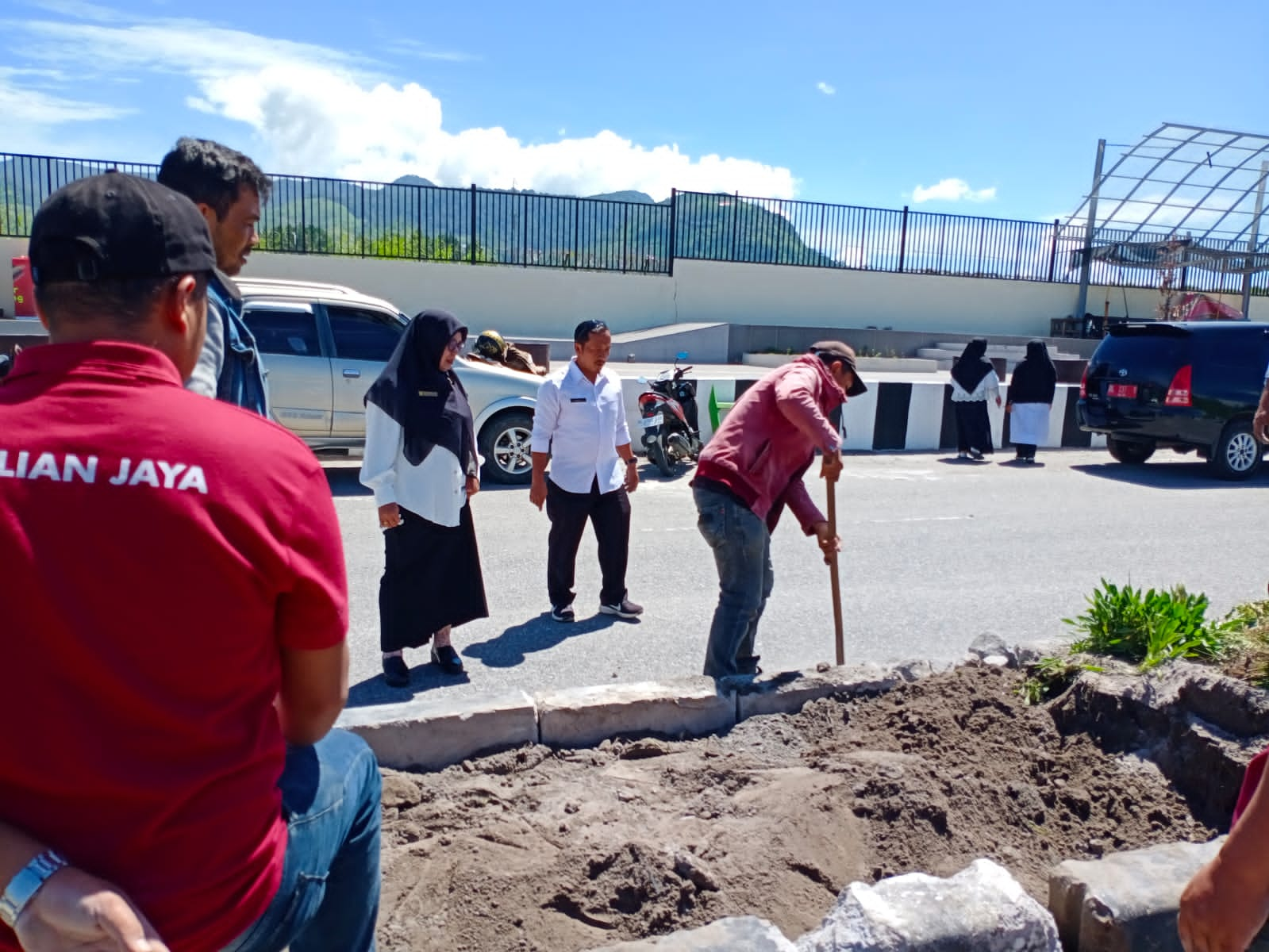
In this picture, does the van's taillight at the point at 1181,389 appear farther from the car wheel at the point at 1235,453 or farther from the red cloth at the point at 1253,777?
the red cloth at the point at 1253,777

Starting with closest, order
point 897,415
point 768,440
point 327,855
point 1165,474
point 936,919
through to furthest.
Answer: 1. point 327,855
2. point 936,919
3. point 768,440
4. point 1165,474
5. point 897,415

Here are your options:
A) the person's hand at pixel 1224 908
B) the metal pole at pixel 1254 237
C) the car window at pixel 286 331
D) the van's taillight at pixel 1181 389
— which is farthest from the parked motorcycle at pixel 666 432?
the metal pole at pixel 1254 237

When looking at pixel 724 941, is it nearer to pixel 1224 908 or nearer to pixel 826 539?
pixel 1224 908

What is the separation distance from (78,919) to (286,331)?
9.46 metres

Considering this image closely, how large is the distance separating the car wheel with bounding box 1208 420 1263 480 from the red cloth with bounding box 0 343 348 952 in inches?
542

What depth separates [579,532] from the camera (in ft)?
21.2

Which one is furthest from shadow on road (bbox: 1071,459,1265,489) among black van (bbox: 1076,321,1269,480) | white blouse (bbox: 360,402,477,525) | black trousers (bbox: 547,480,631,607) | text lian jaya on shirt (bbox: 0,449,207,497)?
text lian jaya on shirt (bbox: 0,449,207,497)

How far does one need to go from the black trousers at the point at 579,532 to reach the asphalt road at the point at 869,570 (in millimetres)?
240

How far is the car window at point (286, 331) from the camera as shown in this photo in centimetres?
1014

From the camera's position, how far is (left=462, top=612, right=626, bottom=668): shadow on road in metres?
5.77

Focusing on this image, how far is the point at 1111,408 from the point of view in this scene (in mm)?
13359

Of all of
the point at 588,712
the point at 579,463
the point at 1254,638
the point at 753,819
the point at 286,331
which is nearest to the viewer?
the point at 753,819

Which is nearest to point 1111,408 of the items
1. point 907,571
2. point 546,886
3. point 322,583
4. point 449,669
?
point 907,571

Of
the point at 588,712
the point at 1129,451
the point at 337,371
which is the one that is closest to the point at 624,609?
the point at 588,712
